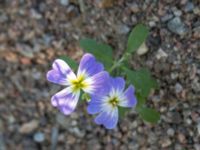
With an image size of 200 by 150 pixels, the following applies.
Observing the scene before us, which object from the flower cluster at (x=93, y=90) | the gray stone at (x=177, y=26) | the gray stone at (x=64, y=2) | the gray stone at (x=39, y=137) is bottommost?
the flower cluster at (x=93, y=90)

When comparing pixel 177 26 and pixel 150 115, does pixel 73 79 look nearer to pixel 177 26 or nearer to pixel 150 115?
pixel 150 115

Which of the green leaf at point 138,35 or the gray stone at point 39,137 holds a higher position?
the gray stone at point 39,137

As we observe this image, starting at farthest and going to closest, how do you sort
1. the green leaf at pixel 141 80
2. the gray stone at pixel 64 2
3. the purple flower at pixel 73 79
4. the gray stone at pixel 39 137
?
the gray stone at pixel 39 137, the gray stone at pixel 64 2, the green leaf at pixel 141 80, the purple flower at pixel 73 79

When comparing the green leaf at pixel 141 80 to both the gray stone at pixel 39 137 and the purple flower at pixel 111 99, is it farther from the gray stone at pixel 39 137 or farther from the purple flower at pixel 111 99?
the gray stone at pixel 39 137

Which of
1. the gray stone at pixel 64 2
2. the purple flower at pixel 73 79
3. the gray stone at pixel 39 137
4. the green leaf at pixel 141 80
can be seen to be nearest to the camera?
the purple flower at pixel 73 79

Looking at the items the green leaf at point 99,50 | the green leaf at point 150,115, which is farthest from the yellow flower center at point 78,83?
the green leaf at point 150,115

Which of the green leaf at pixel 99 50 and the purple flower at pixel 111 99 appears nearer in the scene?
the purple flower at pixel 111 99
